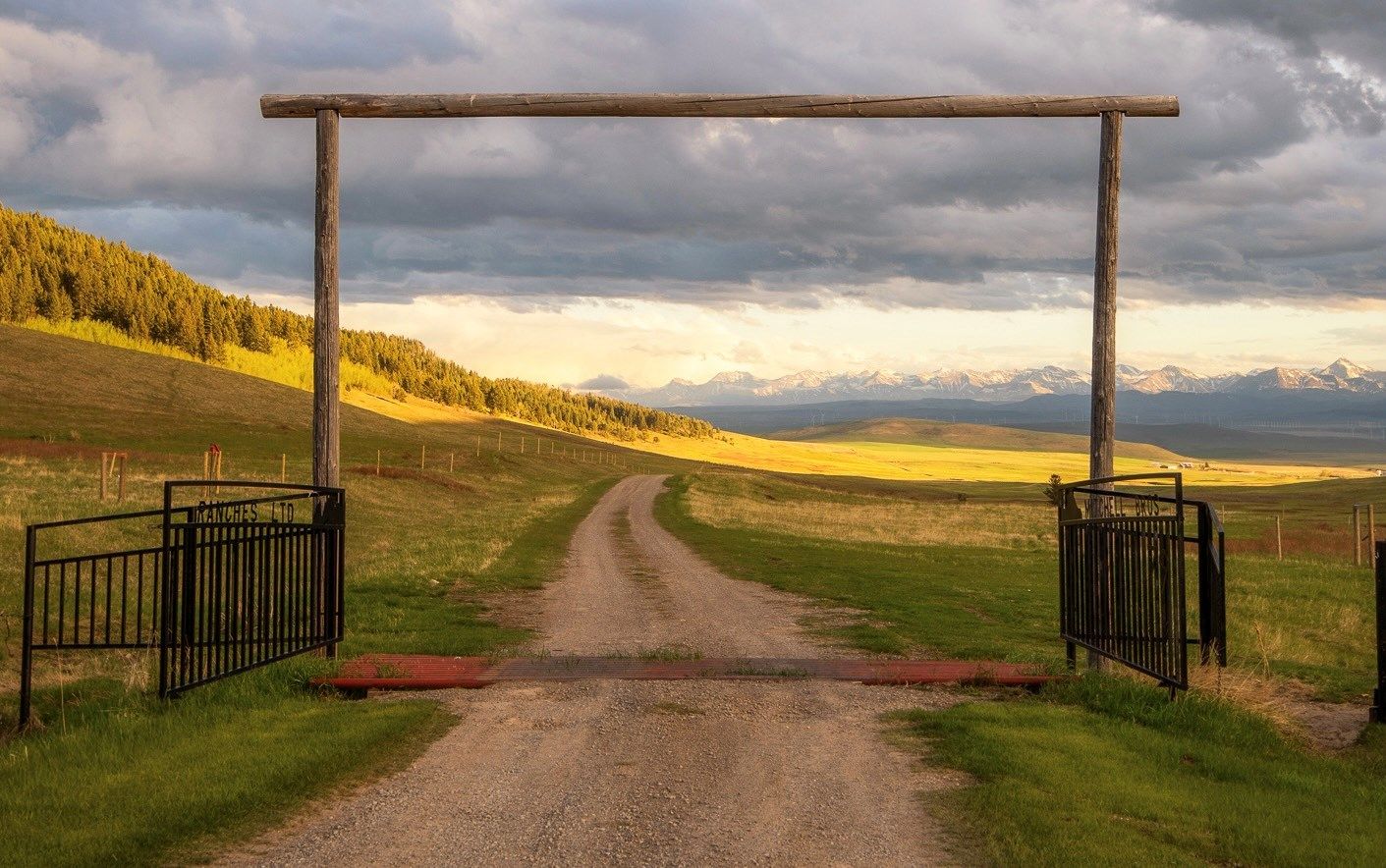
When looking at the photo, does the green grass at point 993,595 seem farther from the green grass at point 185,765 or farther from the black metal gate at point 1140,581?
the green grass at point 185,765

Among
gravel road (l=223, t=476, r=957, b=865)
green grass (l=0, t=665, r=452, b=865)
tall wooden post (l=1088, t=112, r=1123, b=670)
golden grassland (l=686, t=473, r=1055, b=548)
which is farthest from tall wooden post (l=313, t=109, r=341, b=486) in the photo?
golden grassland (l=686, t=473, r=1055, b=548)

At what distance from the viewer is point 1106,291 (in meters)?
13.7

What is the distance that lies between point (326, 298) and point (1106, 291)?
32.7ft

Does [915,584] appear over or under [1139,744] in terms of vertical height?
under

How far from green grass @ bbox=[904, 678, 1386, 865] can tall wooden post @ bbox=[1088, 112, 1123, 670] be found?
8.99 ft

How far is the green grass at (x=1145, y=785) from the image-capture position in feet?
23.5

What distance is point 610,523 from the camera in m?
46.8

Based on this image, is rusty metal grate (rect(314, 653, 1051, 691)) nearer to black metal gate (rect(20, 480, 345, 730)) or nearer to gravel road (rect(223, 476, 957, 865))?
gravel road (rect(223, 476, 957, 865))

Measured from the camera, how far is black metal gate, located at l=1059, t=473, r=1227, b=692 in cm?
1148

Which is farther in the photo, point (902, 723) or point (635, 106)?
point (635, 106)

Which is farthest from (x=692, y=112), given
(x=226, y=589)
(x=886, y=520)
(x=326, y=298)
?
(x=886, y=520)

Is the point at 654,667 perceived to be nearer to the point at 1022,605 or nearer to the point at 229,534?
the point at 229,534

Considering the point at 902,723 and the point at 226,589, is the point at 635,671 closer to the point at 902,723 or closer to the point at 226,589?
the point at 902,723

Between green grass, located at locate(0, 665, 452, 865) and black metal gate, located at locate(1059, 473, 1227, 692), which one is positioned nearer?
green grass, located at locate(0, 665, 452, 865)
